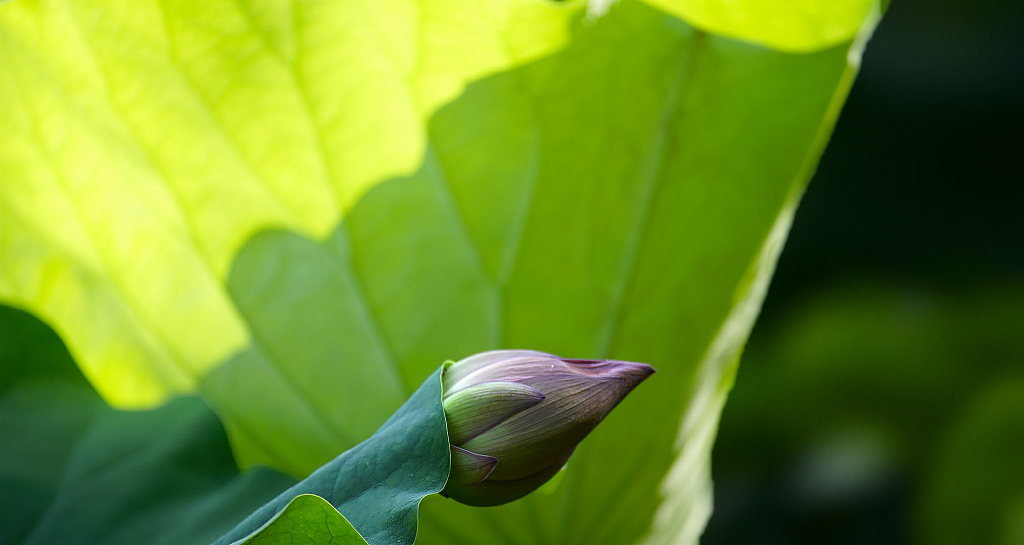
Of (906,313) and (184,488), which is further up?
(184,488)

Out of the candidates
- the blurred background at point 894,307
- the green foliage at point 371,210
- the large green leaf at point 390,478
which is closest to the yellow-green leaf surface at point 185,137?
the green foliage at point 371,210

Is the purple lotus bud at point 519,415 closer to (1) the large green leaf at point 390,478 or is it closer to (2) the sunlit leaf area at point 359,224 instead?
(1) the large green leaf at point 390,478

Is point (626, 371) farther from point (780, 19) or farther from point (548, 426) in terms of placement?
point (780, 19)

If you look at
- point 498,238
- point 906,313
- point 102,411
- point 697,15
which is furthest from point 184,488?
point 906,313

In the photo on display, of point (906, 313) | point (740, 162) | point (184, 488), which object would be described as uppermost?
point (740, 162)

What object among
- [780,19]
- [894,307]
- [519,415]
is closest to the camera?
[519,415]

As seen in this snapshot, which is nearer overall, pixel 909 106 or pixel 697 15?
pixel 697 15

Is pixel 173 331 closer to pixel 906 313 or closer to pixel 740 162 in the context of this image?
pixel 740 162

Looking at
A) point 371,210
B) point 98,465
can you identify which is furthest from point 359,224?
point 98,465
